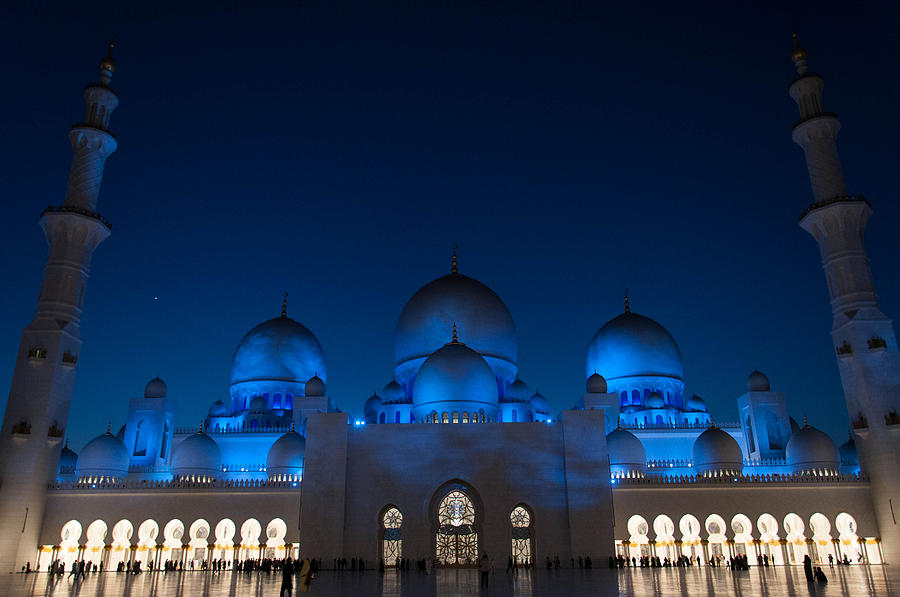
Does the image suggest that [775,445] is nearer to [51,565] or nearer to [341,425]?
[341,425]

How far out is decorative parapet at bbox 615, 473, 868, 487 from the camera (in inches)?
807

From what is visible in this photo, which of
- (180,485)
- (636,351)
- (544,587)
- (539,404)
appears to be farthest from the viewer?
(636,351)

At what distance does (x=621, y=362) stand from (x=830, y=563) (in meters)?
11.6

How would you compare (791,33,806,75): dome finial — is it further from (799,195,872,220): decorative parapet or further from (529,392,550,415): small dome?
(529,392,550,415): small dome

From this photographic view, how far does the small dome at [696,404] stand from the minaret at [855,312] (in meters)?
7.85

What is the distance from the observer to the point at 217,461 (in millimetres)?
23703

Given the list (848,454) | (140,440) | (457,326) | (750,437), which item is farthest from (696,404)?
(140,440)

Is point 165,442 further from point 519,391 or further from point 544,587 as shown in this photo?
point 544,587

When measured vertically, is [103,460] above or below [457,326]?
below

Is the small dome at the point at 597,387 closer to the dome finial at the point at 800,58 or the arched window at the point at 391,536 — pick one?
the arched window at the point at 391,536

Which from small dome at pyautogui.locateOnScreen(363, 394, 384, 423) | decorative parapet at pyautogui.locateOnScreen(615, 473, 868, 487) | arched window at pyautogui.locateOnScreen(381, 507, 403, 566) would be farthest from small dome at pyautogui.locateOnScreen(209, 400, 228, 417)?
decorative parapet at pyautogui.locateOnScreen(615, 473, 868, 487)

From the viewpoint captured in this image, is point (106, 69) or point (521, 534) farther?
point (106, 69)

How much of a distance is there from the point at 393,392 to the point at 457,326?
145 inches

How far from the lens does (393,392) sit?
26719 millimetres
